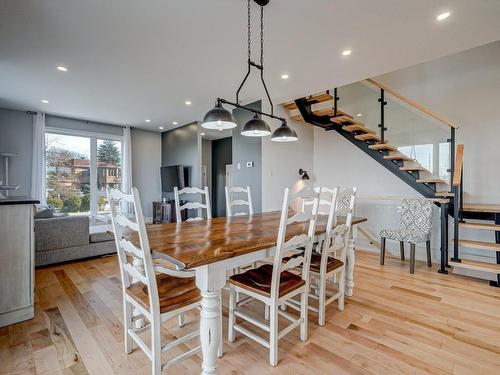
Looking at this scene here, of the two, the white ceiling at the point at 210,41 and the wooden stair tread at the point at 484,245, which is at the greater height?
the white ceiling at the point at 210,41

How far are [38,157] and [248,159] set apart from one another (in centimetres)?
464

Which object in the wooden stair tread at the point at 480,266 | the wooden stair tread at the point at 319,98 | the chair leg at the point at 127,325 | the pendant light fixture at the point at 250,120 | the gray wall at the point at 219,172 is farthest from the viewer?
the gray wall at the point at 219,172

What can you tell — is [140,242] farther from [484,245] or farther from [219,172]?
[219,172]

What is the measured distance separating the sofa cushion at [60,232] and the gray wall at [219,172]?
16.2ft

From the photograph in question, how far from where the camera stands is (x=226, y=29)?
2508mm

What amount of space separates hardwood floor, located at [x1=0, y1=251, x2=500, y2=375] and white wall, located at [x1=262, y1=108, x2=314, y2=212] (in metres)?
2.33

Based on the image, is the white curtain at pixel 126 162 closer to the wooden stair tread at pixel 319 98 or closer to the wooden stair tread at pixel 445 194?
the wooden stair tread at pixel 319 98

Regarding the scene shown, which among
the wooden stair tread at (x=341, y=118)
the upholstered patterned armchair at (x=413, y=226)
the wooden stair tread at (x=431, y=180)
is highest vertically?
the wooden stair tread at (x=341, y=118)

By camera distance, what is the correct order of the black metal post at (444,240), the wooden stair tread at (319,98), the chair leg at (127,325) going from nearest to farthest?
1. the chair leg at (127,325)
2. the black metal post at (444,240)
3. the wooden stair tread at (319,98)

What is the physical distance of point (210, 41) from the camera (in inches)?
107

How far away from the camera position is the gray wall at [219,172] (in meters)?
8.56

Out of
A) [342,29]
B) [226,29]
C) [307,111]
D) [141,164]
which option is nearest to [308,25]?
[342,29]

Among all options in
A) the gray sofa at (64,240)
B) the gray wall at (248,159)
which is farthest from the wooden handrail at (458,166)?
the gray sofa at (64,240)

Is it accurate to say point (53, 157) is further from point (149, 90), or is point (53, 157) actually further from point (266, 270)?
point (266, 270)
